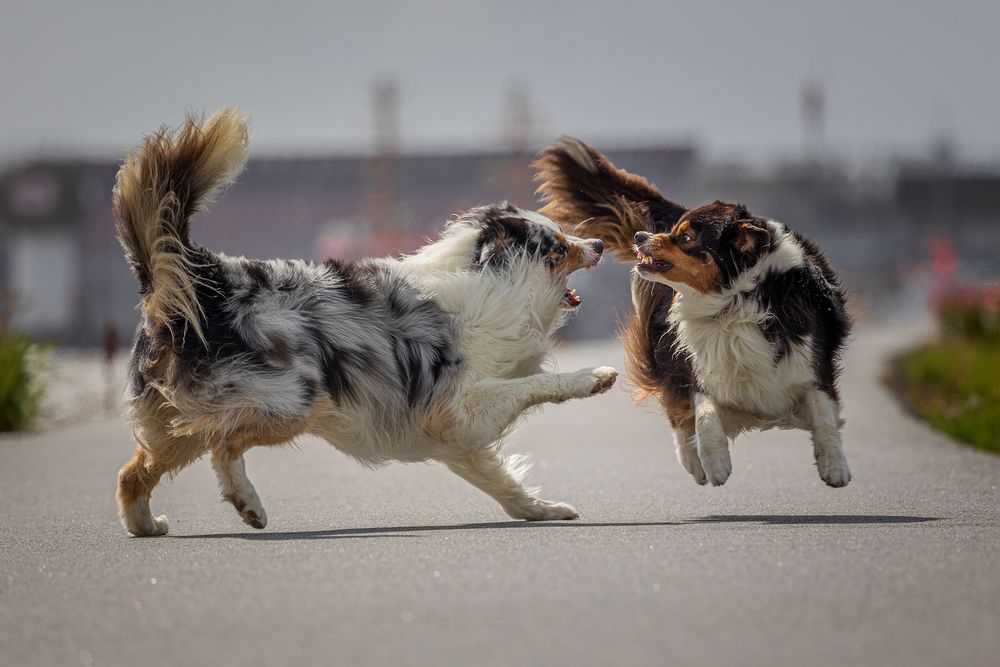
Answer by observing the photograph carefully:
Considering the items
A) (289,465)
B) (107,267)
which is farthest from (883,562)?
(107,267)

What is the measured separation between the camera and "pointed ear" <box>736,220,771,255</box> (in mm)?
6973

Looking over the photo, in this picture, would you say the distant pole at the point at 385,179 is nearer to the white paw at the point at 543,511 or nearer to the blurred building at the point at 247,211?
the blurred building at the point at 247,211

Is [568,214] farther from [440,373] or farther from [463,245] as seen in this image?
[440,373]

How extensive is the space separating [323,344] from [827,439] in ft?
7.96

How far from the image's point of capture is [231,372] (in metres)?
6.30

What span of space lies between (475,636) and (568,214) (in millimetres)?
4997

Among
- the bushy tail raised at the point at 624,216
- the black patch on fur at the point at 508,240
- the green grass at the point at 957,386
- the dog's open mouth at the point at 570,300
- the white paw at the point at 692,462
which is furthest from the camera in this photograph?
the green grass at the point at 957,386

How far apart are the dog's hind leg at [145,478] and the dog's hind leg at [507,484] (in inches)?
51.2

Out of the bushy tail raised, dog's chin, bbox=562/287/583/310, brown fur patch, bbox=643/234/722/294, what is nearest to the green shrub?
the bushy tail raised

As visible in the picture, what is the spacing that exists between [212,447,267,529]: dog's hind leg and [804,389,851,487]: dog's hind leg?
2.64m

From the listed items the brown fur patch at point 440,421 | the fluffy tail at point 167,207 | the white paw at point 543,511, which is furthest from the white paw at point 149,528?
the white paw at point 543,511

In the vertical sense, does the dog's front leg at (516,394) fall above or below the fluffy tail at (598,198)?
below

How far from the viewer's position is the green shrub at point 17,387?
1322cm

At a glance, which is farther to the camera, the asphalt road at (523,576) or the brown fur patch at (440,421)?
the brown fur patch at (440,421)
